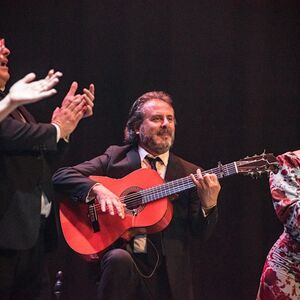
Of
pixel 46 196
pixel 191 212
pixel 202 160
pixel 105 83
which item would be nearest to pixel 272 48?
pixel 202 160

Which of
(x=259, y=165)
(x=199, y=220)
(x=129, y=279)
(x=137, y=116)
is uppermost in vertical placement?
(x=137, y=116)

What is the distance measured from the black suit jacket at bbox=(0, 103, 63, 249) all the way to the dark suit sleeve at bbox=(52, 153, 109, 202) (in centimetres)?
64

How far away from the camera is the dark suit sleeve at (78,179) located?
266cm

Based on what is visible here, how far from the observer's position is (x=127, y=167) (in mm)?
2852

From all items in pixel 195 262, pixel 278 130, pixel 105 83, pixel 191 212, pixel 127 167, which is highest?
pixel 105 83

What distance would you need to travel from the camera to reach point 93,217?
265 cm

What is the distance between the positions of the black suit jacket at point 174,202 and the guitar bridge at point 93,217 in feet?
0.22

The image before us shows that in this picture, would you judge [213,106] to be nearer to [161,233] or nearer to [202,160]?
[202,160]

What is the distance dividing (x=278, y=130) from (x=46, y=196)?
1.99 m

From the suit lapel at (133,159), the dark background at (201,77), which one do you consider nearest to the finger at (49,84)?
the suit lapel at (133,159)

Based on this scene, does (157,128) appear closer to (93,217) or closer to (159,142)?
(159,142)

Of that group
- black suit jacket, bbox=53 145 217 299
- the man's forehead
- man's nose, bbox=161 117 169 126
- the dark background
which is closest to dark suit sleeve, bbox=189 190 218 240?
black suit jacket, bbox=53 145 217 299

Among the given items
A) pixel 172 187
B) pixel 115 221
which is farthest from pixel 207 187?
pixel 115 221

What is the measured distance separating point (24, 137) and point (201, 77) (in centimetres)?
190
